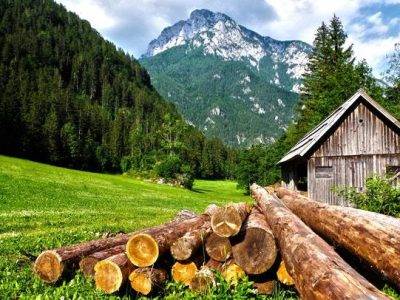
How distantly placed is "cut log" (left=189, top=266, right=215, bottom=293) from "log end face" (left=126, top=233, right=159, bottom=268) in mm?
903

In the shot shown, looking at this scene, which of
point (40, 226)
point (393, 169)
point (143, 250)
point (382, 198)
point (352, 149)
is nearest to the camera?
point (143, 250)

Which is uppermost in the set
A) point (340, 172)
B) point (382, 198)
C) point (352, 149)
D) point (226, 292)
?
point (352, 149)

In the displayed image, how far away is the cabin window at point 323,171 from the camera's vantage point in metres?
28.9

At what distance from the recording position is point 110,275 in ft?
26.8

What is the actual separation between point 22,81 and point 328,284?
601 feet

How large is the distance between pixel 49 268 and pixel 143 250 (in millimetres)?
2015

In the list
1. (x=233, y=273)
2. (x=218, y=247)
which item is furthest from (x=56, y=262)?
(x=233, y=273)

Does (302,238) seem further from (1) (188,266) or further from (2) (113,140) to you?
(2) (113,140)

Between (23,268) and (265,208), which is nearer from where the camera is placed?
(23,268)

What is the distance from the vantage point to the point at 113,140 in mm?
137375

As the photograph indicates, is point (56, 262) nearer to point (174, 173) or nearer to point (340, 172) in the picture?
point (340, 172)

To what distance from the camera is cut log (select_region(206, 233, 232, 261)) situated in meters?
8.98

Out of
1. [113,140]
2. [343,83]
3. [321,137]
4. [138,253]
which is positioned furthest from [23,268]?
[113,140]

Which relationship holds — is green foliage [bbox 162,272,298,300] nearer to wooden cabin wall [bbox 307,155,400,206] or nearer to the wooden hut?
the wooden hut
